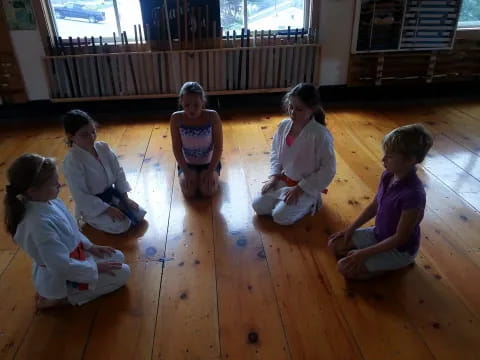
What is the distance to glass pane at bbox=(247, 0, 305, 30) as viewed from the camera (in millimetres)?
3387

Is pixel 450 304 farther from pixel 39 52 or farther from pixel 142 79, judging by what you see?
pixel 39 52

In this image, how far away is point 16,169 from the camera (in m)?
1.00

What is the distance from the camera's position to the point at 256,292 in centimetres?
132

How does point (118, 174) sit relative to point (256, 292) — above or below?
above

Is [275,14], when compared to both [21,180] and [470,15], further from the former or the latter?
[21,180]

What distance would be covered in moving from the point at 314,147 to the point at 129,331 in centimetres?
111

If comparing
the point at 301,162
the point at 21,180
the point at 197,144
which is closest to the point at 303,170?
the point at 301,162

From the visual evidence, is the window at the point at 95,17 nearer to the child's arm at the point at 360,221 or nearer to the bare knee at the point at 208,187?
the bare knee at the point at 208,187

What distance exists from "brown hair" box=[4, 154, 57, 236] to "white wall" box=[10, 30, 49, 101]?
265 centimetres

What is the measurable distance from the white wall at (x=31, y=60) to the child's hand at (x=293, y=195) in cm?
276

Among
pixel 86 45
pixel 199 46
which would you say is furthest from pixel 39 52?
pixel 199 46

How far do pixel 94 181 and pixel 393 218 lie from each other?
1308 mm

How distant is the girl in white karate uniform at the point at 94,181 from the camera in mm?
1504

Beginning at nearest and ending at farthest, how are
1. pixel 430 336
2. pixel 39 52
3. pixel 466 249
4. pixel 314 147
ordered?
pixel 430 336
pixel 466 249
pixel 314 147
pixel 39 52
